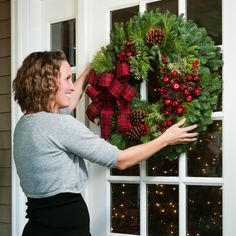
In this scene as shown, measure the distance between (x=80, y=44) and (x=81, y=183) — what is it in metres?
0.91

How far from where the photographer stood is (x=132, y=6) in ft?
7.98

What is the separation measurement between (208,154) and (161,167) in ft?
0.86

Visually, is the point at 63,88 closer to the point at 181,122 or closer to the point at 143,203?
the point at 181,122

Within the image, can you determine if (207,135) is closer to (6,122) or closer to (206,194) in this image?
(206,194)

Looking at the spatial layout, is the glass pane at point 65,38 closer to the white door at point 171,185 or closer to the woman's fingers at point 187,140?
the white door at point 171,185

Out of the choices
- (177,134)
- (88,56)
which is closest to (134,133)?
(177,134)

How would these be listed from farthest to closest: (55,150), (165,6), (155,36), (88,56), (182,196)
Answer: (88,56), (165,6), (182,196), (155,36), (55,150)

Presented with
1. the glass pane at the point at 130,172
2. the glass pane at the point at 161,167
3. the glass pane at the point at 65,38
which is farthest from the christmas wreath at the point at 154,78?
the glass pane at the point at 65,38

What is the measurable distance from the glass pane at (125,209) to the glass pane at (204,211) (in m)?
0.32

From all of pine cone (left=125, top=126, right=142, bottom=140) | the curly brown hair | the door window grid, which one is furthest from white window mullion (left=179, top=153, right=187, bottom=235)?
the curly brown hair

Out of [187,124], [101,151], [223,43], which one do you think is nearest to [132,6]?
[223,43]

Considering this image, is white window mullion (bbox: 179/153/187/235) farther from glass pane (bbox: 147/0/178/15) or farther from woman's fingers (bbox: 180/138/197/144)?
glass pane (bbox: 147/0/178/15)

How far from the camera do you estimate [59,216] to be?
6.38ft

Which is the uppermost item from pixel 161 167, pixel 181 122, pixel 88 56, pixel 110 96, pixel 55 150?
pixel 88 56
